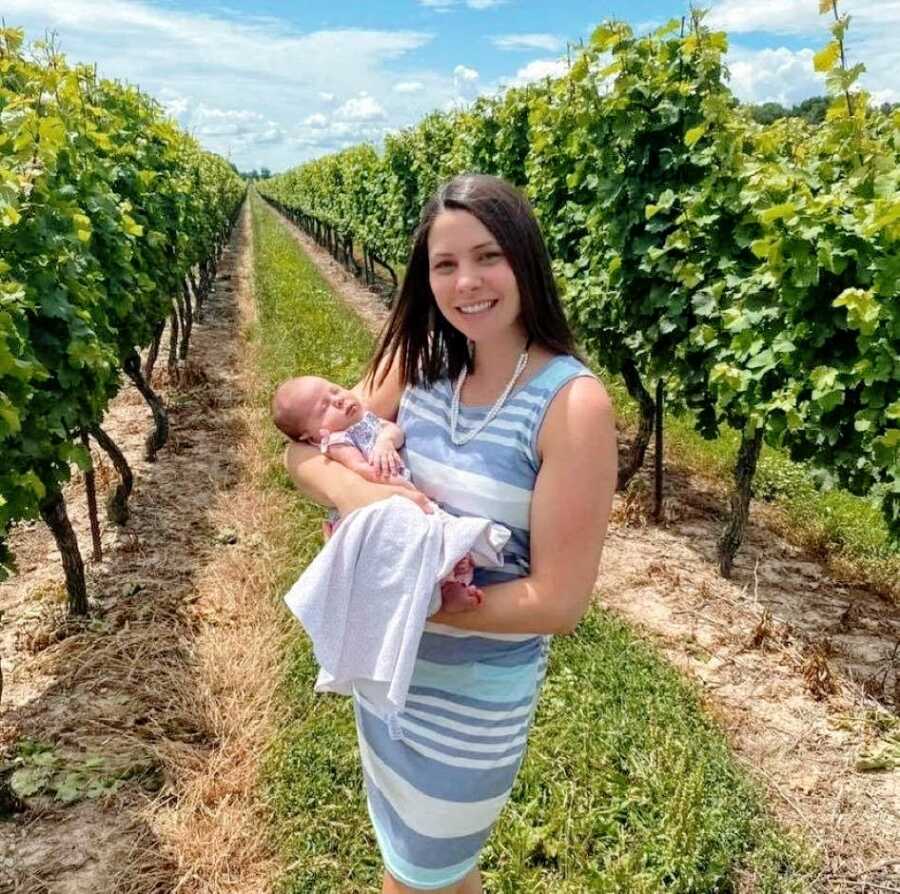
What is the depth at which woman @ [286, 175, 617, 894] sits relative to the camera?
1.68m

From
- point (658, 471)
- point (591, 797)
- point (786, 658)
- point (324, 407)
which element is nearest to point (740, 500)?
point (658, 471)

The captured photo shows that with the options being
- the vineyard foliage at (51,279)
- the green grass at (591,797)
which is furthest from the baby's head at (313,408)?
the green grass at (591,797)

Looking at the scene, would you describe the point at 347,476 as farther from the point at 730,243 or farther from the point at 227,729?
the point at 730,243

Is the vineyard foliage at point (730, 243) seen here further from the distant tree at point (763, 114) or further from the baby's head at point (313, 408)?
the baby's head at point (313, 408)

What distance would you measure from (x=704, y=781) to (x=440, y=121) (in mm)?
14419

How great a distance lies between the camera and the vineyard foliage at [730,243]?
4.14 m

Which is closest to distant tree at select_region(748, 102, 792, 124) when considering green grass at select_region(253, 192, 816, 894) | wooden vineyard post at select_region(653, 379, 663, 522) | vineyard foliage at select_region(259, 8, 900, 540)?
vineyard foliage at select_region(259, 8, 900, 540)

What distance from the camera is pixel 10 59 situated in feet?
17.8

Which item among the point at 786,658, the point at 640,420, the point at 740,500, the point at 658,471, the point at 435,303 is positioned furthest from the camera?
the point at 640,420

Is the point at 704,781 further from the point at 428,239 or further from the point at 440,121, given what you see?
the point at 440,121

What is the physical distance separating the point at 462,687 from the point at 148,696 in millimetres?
3153

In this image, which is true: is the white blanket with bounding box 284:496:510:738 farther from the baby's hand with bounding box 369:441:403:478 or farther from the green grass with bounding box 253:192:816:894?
the green grass with bounding box 253:192:816:894

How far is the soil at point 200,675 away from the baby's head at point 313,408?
207cm

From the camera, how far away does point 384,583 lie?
67.2 inches
